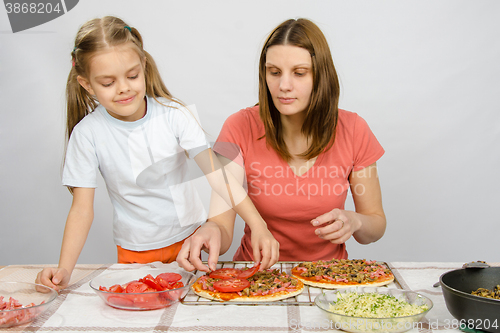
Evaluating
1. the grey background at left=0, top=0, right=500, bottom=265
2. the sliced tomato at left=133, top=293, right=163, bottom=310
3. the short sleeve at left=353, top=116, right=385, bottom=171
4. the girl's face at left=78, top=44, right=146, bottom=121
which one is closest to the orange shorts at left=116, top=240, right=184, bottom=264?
the girl's face at left=78, top=44, right=146, bottom=121

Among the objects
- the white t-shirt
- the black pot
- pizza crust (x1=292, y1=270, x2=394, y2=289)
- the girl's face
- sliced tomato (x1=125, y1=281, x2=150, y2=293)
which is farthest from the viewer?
the white t-shirt

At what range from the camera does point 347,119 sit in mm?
1901

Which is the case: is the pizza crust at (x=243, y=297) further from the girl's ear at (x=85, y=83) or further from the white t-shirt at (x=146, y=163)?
the girl's ear at (x=85, y=83)

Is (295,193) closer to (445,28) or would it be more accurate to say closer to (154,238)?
(154,238)

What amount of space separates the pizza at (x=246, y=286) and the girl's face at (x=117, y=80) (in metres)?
0.66

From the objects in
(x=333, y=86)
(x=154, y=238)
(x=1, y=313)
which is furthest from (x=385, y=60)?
(x=1, y=313)

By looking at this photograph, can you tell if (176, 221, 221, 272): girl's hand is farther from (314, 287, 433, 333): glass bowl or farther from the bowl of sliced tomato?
(314, 287, 433, 333): glass bowl

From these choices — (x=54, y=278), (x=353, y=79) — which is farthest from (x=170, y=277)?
(x=353, y=79)

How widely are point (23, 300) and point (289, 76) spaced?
1094 millimetres

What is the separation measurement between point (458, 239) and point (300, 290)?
2.06 meters

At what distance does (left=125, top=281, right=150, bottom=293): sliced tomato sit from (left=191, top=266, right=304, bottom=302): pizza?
0.14 metres

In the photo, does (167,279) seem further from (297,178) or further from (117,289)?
(297,178)

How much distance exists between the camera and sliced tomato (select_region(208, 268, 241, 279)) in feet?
4.40

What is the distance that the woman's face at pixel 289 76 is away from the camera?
1.63 metres
